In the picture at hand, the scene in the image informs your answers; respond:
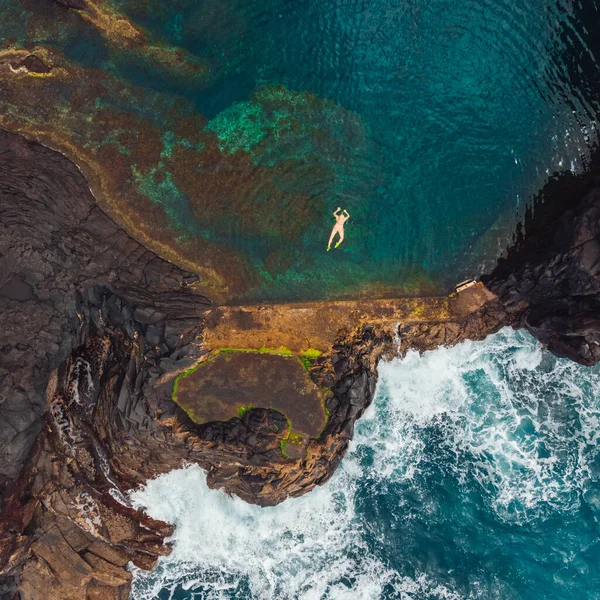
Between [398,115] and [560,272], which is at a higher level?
[398,115]

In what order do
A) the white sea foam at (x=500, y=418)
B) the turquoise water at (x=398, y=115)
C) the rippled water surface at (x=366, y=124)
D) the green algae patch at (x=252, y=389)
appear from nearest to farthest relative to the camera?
the green algae patch at (x=252, y=389)
the rippled water surface at (x=366, y=124)
the turquoise water at (x=398, y=115)
the white sea foam at (x=500, y=418)

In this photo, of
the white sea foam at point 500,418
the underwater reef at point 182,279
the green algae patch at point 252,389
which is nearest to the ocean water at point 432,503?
the white sea foam at point 500,418

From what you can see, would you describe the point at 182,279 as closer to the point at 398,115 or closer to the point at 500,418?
the point at 398,115

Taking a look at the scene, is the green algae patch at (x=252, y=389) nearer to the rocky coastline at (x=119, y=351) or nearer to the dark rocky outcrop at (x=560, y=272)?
the rocky coastline at (x=119, y=351)

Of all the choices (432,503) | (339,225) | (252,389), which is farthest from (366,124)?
(432,503)

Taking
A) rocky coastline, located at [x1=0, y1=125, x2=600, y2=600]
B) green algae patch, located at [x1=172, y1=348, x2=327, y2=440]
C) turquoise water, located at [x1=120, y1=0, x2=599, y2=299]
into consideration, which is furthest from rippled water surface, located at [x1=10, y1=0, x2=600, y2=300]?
green algae patch, located at [x1=172, y1=348, x2=327, y2=440]
